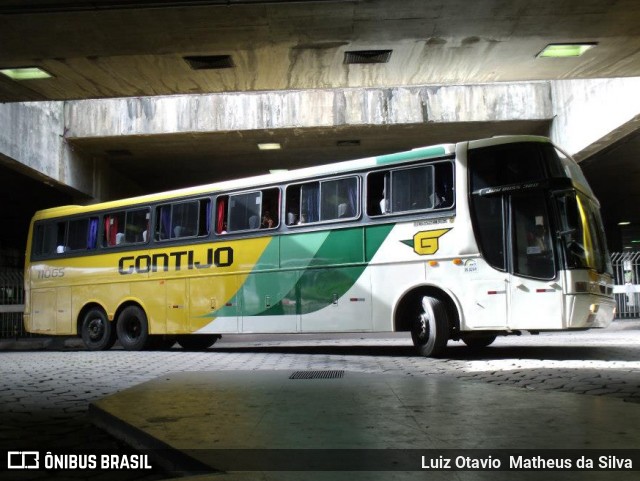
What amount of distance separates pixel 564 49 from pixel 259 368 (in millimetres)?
7069

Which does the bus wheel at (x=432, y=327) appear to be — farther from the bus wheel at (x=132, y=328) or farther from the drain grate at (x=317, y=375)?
the bus wheel at (x=132, y=328)

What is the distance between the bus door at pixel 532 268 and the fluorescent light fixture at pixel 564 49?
7.34ft

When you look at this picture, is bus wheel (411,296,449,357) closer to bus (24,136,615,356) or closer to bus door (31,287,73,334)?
bus (24,136,615,356)

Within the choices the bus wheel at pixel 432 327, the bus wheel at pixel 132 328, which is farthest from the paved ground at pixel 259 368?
the bus wheel at pixel 132 328

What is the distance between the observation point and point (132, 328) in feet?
Result: 46.3

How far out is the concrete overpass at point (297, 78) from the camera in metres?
7.70

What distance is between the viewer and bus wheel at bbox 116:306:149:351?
13711mm

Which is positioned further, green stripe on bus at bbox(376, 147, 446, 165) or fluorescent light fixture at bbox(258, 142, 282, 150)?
fluorescent light fixture at bbox(258, 142, 282, 150)

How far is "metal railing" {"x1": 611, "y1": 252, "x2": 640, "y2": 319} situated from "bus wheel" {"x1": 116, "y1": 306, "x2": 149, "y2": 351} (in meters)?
16.0

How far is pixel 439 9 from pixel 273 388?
530 centimetres

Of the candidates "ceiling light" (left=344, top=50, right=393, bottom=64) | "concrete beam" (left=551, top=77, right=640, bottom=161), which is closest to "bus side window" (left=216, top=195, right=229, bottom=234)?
"ceiling light" (left=344, top=50, right=393, bottom=64)

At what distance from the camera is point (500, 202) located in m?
9.53

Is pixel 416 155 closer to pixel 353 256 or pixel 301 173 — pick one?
pixel 353 256

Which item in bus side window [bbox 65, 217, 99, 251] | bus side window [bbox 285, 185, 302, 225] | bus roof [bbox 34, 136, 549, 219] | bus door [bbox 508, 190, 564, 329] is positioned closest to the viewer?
bus door [bbox 508, 190, 564, 329]
